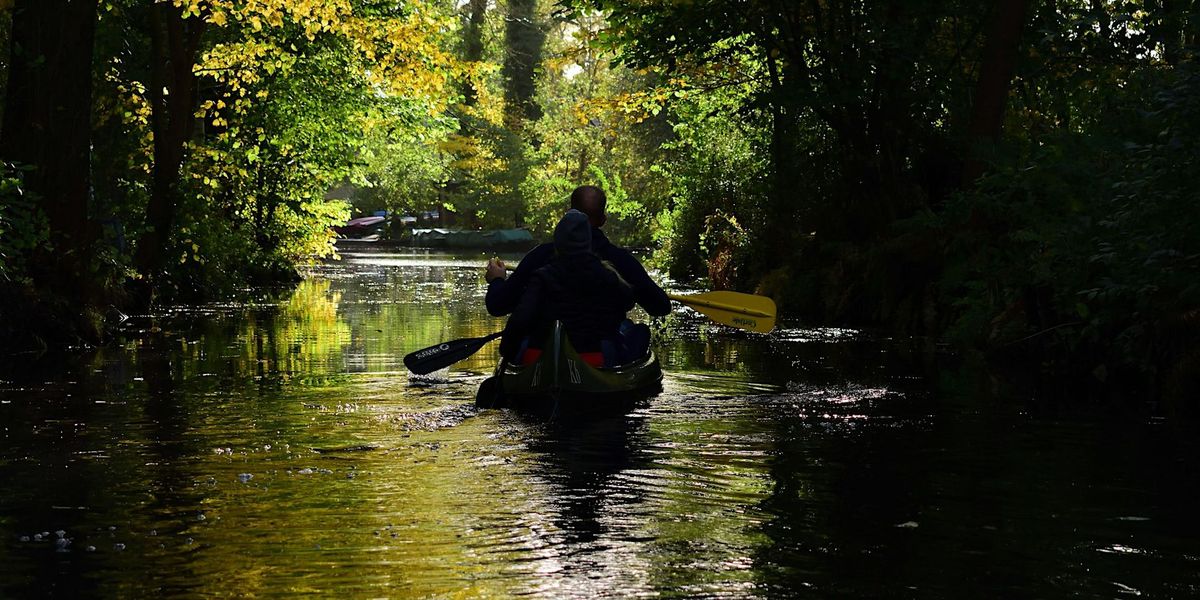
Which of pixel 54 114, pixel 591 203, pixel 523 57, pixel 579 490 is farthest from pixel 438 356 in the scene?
pixel 523 57

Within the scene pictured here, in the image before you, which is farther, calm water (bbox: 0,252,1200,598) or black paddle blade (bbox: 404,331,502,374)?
black paddle blade (bbox: 404,331,502,374)

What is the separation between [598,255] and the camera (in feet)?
43.2

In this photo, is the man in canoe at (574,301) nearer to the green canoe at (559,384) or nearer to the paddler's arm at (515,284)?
the paddler's arm at (515,284)

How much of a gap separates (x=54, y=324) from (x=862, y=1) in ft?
42.7

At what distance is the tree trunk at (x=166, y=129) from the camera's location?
2444 centimetres

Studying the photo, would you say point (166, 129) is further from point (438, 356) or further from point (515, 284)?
point (515, 284)

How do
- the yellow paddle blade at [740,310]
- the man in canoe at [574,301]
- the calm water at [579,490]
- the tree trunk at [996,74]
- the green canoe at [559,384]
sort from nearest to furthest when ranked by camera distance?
the calm water at [579,490] < the green canoe at [559,384] < the man in canoe at [574,301] < the yellow paddle blade at [740,310] < the tree trunk at [996,74]

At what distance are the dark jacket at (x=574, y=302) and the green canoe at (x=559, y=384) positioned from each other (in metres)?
0.29

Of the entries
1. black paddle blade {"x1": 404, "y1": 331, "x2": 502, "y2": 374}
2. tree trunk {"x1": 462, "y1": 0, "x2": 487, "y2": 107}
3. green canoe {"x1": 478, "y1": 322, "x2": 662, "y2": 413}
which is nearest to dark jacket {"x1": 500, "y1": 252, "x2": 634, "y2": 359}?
green canoe {"x1": 478, "y1": 322, "x2": 662, "y2": 413}

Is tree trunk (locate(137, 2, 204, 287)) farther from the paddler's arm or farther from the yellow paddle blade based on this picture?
the paddler's arm

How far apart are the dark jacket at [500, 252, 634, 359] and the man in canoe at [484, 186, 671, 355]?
0.12 meters

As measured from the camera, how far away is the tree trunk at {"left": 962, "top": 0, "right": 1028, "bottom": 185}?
71.5 feet

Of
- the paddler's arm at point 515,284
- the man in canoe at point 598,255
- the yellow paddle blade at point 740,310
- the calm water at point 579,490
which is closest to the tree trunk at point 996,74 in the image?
the yellow paddle blade at point 740,310

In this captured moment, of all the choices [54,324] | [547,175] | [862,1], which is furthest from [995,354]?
[547,175]
